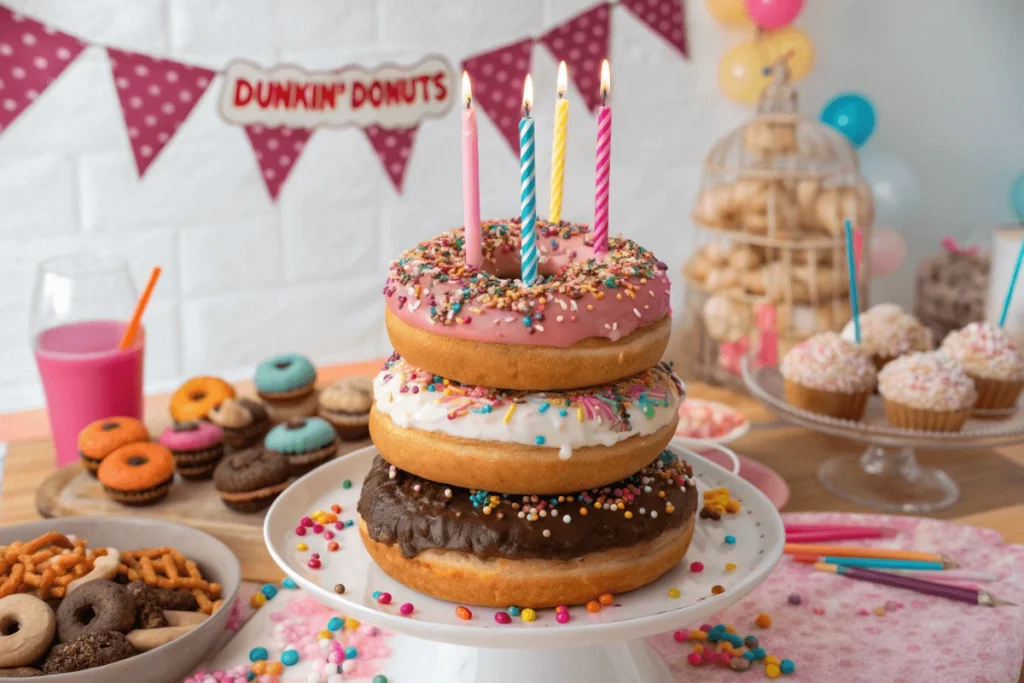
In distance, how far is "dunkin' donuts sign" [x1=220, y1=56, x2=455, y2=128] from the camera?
2.23 meters

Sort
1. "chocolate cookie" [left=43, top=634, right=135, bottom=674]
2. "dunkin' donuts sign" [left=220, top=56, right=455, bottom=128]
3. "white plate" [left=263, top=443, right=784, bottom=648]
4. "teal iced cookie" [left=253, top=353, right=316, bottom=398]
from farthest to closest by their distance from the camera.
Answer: "dunkin' donuts sign" [left=220, top=56, right=455, bottom=128] < "teal iced cookie" [left=253, top=353, right=316, bottom=398] < "chocolate cookie" [left=43, top=634, right=135, bottom=674] < "white plate" [left=263, top=443, right=784, bottom=648]

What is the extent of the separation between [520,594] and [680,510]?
19 centimetres

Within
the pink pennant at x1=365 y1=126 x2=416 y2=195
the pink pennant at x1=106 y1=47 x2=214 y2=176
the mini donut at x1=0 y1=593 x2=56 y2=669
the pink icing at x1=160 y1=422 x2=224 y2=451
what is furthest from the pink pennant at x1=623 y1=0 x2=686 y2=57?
the mini donut at x1=0 y1=593 x2=56 y2=669

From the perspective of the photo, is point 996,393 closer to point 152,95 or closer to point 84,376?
point 84,376

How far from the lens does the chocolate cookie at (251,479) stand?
4.47ft

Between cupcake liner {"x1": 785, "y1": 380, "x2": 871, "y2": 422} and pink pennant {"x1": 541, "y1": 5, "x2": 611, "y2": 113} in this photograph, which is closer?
cupcake liner {"x1": 785, "y1": 380, "x2": 871, "y2": 422}

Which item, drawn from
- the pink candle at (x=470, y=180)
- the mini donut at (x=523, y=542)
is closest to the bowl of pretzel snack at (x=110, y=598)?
the mini donut at (x=523, y=542)

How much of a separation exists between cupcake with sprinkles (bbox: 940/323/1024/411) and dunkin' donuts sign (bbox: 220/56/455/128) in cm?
131

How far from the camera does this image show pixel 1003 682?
1.14 metres

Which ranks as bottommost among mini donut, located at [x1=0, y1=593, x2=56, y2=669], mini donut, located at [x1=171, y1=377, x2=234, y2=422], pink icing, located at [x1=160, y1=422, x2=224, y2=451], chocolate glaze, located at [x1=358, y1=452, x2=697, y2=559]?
mini donut, located at [x1=0, y1=593, x2=56, y2=669]

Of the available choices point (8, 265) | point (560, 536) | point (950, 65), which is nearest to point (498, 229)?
point (560, 536)

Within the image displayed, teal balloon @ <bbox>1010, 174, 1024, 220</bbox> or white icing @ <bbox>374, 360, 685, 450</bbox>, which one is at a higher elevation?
teal balloon @ <bbox>1010, 174, 1024, 220</bbox>

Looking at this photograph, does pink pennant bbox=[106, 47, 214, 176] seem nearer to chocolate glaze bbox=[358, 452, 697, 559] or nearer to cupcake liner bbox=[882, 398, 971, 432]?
chocolate glaze bbox=[358, 452, 697, 559]

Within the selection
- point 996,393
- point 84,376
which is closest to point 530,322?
point 84,376
